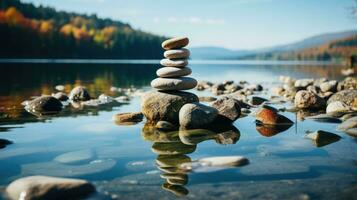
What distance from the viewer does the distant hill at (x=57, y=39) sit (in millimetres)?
114375

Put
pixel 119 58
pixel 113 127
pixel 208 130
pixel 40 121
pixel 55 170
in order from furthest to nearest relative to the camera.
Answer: pixel 119 58
pixel 40 121
pixel 113 127
pixel 208 130
pixel 55 170

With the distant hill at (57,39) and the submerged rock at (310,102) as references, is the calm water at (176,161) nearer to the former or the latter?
the submerged rock at (310,102)

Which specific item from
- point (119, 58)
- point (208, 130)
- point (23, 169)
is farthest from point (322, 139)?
point (119, 58)

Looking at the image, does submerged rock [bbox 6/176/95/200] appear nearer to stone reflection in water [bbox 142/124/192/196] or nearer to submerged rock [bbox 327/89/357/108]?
stone reflection in water [bbox 142/124/192/196]

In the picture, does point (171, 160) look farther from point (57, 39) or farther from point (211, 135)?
point (57, 39)

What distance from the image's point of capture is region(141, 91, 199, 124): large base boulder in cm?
1415

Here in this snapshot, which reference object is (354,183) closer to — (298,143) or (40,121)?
(298,143)

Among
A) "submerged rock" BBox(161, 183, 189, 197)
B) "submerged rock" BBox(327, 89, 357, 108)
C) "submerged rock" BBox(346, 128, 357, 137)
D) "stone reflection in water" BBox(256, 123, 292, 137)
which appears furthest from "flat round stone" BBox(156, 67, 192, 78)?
"submerged rock" BBox(327, 89, 357, 108)

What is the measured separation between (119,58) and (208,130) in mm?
159805

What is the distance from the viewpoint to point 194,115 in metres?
13.4

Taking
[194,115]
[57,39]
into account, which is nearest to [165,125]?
[194,115]

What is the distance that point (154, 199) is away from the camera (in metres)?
6.61

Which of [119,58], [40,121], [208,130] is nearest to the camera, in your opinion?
[208,130]

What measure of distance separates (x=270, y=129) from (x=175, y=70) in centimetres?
419
